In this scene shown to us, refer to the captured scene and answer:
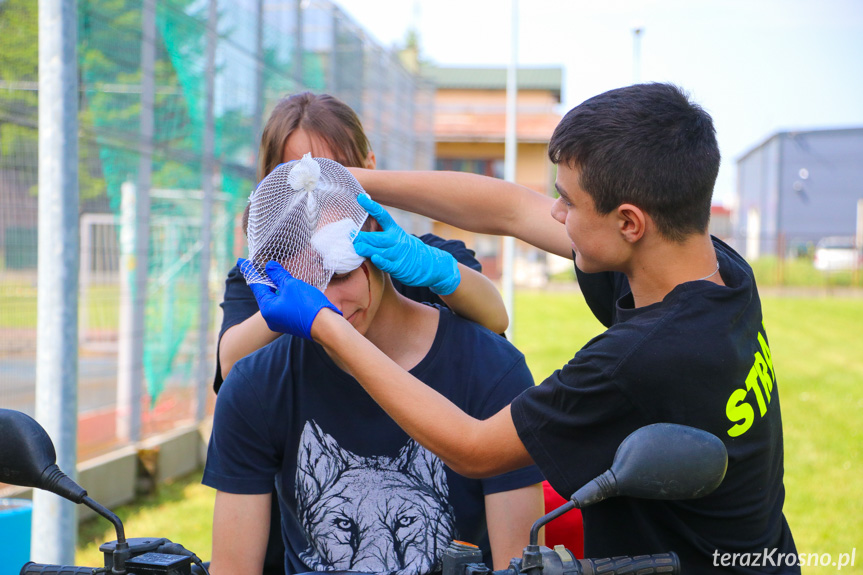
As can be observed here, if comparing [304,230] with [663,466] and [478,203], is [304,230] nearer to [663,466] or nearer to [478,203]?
[478,203]

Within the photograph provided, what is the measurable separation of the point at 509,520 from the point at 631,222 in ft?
2.71

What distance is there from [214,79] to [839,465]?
6.49 m

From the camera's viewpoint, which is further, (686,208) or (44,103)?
(44,103)

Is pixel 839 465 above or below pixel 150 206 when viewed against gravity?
below

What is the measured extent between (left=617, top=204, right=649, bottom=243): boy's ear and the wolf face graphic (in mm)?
791

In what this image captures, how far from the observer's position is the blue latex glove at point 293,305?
177 centimetres

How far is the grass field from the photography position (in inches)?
213

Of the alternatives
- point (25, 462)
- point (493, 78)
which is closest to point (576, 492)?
point (25, 462)

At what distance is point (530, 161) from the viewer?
30.9 m

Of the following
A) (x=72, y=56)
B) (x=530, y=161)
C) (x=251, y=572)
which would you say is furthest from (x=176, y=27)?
(x=530, y=161)

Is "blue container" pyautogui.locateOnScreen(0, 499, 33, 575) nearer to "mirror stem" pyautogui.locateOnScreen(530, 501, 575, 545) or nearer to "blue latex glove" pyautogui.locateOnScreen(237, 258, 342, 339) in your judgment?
"blue latex glove" pyautogui.locateOnScreen(237, 258, 342, 339)

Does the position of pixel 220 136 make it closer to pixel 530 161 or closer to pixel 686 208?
pixel 686 208

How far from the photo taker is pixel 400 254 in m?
1.99

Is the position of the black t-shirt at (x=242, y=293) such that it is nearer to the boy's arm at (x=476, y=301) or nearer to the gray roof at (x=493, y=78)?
the boy's arm at (x=476, y=301)
